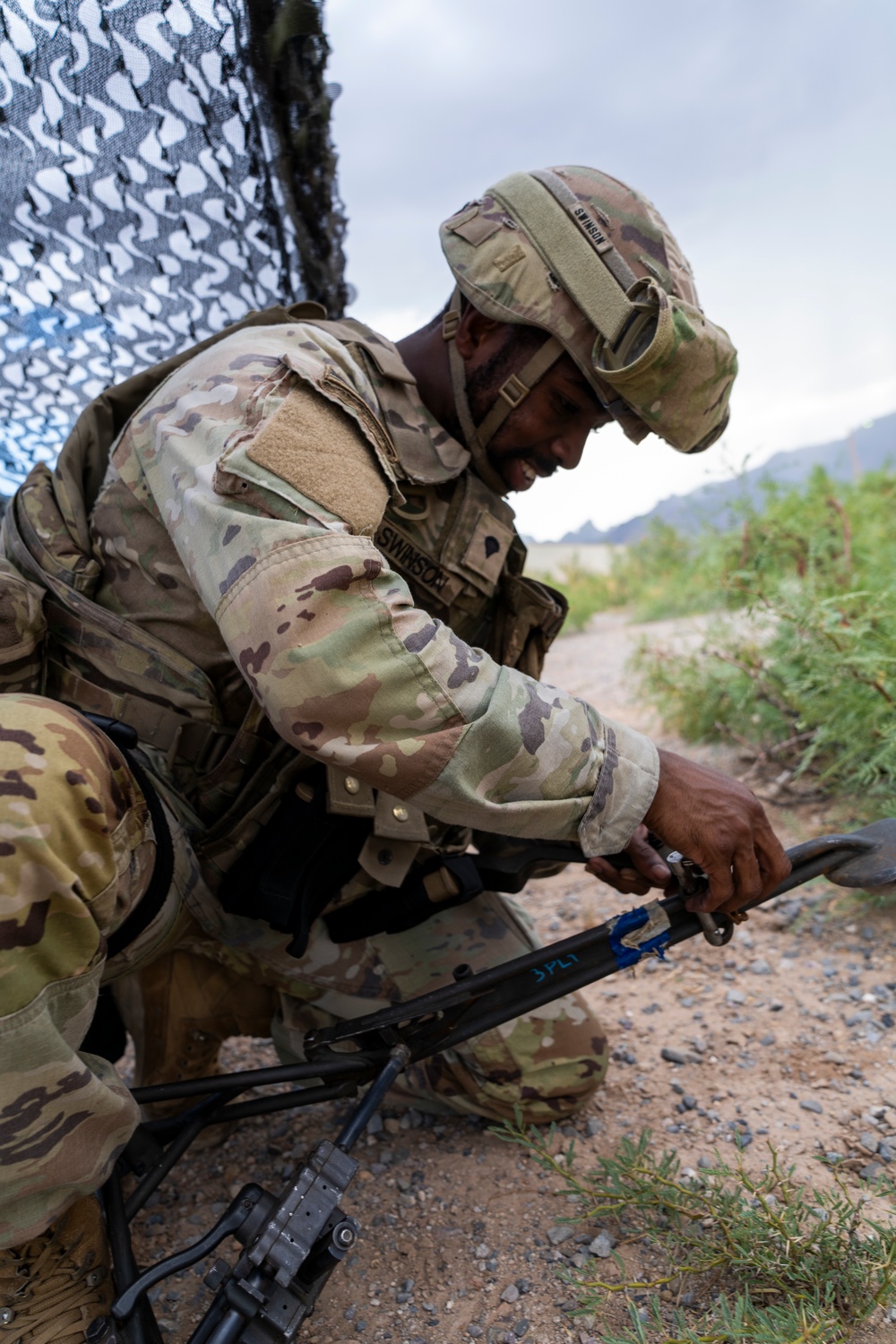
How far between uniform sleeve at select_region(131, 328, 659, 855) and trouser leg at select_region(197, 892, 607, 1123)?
0.66 m

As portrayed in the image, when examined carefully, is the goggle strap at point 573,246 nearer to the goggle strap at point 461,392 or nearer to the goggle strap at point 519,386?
the goggle strap at point 519,386

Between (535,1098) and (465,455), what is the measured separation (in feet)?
4.54

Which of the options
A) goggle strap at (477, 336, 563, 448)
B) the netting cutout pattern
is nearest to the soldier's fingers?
A: goggle strap at (477, 336, 563, 448)

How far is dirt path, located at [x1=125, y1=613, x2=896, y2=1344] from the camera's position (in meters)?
1.53

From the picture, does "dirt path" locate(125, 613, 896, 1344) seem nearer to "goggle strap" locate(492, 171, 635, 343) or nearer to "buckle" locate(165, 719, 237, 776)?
"buckle" locate(165, 719, 237, 776)

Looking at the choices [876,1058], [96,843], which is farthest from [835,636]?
[96,843]

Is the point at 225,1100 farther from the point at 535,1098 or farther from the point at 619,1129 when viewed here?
the point at 619,1129

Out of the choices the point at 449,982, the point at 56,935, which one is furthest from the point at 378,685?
the point at 449,982

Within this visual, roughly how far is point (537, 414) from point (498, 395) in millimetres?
95

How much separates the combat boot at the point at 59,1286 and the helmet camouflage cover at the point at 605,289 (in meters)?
1.78

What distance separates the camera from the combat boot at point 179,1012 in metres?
2.01

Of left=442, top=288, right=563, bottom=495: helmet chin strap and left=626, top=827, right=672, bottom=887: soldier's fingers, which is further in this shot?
left=442, top=288, right=563, bottom=495: helmet chin strap

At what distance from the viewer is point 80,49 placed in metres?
2.12

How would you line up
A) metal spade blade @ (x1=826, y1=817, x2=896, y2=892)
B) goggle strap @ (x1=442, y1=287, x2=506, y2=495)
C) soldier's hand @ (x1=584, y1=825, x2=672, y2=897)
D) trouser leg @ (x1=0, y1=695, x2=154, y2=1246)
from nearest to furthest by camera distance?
trouser leg @ (x1=0, y1=695, x2=154, y2=1246) < metal spade blade @ (x1=826, y1=817, x2=896, y2=892) < soldier's hand @ (x1=584, y1=825, x2=672, y2=897) < goggle strap @ (x1=442, y1=287, x2=506, y2=495)
